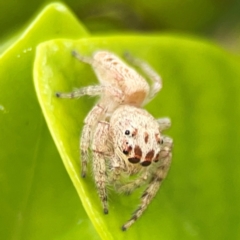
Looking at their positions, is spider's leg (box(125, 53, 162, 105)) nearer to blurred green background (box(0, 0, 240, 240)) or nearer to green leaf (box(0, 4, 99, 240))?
blurred green background (box(0, 0, 240, 240))

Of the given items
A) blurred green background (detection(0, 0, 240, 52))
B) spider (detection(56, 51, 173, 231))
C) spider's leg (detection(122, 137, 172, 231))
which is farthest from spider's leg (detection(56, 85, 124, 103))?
blurred green background (detection(0, 0, 240, 52))

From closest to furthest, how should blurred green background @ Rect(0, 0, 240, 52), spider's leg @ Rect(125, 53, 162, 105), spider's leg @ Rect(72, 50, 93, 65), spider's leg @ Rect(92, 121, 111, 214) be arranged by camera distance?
spider's leg @ Rect(92, 121, 111, 214) → spider's leg @ Rect(72, 50, 93, 65) → spider's leg @ Rect(125, 53, 162, 105) → blurred green background @ Rect(0, 0, 240, 52)

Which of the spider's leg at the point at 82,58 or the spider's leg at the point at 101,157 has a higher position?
the spider's leg at the point at 82,58

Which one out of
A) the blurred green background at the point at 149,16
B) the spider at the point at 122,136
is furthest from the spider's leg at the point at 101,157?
the blurred green background at the point at 149,16

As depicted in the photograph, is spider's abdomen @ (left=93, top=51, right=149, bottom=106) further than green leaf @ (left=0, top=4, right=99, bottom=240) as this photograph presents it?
Yes

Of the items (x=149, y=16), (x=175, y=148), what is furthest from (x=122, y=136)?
(x=149, y=16)

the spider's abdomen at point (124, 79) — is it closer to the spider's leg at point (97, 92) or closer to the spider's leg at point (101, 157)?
the spider's leg at point (97, 92)

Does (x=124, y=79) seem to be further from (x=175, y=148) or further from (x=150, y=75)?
(x=175, y=148)
